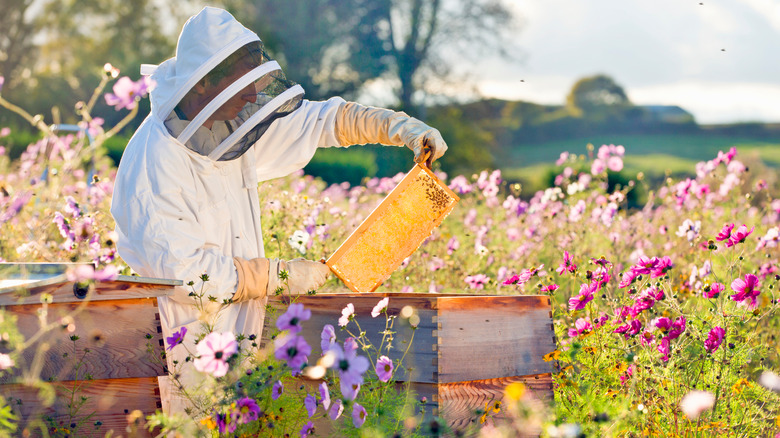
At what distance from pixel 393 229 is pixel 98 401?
1345mm

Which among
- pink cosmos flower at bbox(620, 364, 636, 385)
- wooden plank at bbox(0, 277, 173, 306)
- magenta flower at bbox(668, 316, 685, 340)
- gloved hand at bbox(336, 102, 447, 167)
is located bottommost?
pink cosmos flower at bbox(620, 364, 636, 385)

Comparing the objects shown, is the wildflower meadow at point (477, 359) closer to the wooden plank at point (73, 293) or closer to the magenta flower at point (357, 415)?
the magenta flower at point (357, 415)

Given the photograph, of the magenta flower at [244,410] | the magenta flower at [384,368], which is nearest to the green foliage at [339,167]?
the magenta flower at [384,368]

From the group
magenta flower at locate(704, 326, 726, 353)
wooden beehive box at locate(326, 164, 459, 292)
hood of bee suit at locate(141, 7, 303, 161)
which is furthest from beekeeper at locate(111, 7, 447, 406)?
magenta flower at locate(704, 326, 726, 353)

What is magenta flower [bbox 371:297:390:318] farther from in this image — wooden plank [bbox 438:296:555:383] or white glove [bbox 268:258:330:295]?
white glove [bbox 268:258:330:295]

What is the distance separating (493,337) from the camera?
255cm

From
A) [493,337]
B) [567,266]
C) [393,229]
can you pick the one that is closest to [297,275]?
[393,229]

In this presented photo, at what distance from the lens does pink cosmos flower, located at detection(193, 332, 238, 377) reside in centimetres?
192

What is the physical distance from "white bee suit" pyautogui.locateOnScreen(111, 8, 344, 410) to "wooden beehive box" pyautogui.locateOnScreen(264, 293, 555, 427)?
0.29 m

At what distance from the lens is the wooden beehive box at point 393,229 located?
2.94 m

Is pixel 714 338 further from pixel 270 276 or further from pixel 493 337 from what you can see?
pixel 270 276

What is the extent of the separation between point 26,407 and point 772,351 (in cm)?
388

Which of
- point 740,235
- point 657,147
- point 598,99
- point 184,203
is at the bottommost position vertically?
point 657,147

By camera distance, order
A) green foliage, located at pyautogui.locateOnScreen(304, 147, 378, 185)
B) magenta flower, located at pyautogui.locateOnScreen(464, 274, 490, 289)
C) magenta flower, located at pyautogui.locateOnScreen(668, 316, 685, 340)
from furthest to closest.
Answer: green foliage, located at pyautogui.locateOnScreen(304, 147, 378, 185) → magenta flower, located at pyautogui.locateOnScreen(464, 274, 490, 289) → magenta flower, located at pyautogui.locateOnScreen(668, 316, 685, 340)
